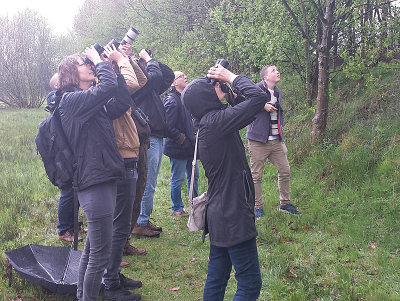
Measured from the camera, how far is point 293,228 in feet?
18.0

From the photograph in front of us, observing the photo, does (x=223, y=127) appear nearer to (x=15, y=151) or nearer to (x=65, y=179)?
(x=65, y=179)

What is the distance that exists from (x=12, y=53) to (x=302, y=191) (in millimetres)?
31701

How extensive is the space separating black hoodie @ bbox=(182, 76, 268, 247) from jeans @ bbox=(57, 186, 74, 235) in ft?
9.64

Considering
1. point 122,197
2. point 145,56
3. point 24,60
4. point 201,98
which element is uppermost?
point 24,60

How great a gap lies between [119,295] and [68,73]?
81.0 inches

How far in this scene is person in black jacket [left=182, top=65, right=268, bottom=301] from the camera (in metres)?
2.75

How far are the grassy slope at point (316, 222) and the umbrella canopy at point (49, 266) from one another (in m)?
0.14

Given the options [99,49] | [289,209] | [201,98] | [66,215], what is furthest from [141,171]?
[289,209]

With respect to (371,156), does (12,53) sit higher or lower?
higher

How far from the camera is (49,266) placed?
4.13 m

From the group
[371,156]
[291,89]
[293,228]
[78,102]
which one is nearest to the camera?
[78,102]

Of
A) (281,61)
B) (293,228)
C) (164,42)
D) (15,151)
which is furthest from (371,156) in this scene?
(164,42)

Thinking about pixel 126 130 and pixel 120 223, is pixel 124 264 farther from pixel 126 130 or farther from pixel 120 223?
pixel 126 130

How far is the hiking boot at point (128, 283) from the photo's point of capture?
13.0 feet
